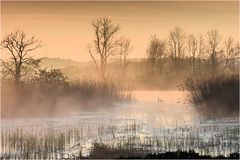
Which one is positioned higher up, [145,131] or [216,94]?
[216,94]

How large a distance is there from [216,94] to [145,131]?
6.02m

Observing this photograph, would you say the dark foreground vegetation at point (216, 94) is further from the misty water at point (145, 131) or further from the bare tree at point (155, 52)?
the bare tree at point (155, 52)

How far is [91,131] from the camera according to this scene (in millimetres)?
14852

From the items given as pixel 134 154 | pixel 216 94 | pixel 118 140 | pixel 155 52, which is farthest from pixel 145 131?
pixel 155 52

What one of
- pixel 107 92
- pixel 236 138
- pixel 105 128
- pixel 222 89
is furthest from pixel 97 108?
pixel 236 138

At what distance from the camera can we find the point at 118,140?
12.9 m

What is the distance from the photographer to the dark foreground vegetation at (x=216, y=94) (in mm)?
19000

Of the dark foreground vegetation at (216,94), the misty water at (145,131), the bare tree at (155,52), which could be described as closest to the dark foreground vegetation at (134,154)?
the misty water at (145,131)

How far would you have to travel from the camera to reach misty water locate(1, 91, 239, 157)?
462 inches

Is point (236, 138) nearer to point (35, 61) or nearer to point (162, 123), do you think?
point (162, 123)

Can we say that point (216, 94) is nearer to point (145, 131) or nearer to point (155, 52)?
point (145, 131)

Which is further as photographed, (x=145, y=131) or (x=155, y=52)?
(x=155, y=52)

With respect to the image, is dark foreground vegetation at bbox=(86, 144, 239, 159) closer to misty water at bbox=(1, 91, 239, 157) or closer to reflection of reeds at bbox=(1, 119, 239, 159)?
reflection of reeds at bbox=(1, 119, 239, 159)

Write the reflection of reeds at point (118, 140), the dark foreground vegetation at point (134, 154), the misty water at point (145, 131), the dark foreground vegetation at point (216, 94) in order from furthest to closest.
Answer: the dark foreground vegetation at point (216, 94) → the misty water at point (145, 131) → the reflection of reeds at point (118, 140) → the dark foreground vegetation at point (134, 154)
